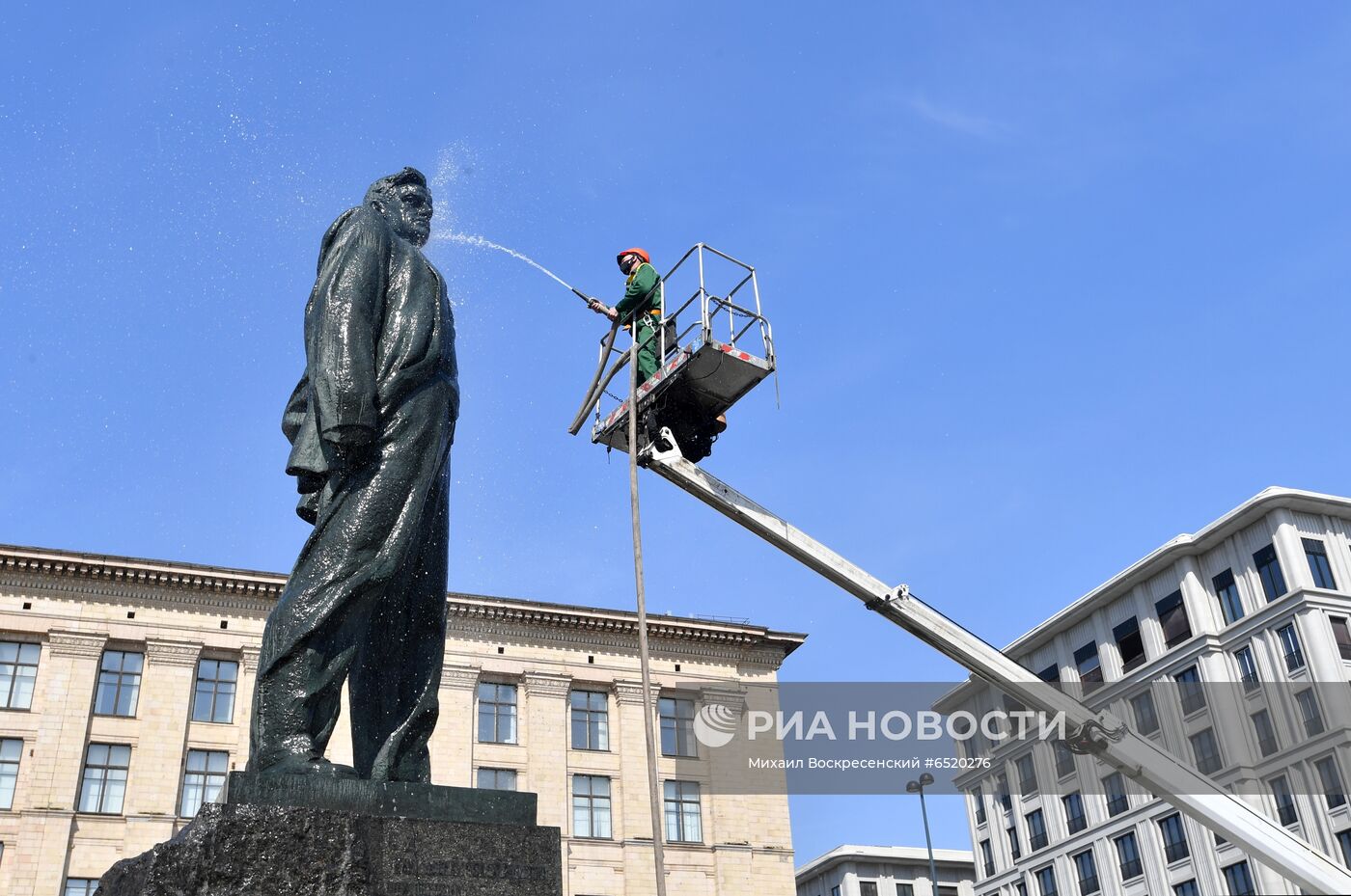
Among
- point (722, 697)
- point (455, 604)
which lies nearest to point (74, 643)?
point (455, 604)

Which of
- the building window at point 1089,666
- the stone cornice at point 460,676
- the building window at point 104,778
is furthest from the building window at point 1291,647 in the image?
the building window at point 104,778

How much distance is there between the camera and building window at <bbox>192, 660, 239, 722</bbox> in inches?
1506

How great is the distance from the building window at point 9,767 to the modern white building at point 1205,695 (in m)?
36.9

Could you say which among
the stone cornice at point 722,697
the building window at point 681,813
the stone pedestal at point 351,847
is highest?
the stone cornice at point 722,697

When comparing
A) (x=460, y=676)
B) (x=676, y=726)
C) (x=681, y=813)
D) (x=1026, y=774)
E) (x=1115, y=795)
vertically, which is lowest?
(x=681, y=813)

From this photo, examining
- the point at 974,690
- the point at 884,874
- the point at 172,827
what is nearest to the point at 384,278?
the point at 172,827

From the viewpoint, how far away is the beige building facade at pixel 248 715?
35844 millimetres

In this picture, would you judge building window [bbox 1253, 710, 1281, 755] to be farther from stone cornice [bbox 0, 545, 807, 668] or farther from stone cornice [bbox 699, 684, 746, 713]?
stone cornice [bbox 699, 684, 746, 713]

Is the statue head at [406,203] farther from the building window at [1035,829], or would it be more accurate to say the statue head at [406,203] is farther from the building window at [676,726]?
the building window at [1035,829]

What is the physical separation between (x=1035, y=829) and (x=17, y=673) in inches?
1798

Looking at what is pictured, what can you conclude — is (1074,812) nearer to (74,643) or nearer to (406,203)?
(74,643)

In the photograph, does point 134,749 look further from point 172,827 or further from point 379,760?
point 379,760

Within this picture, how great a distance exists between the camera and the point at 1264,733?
50.2 meters

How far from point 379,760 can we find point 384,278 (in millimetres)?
2125
